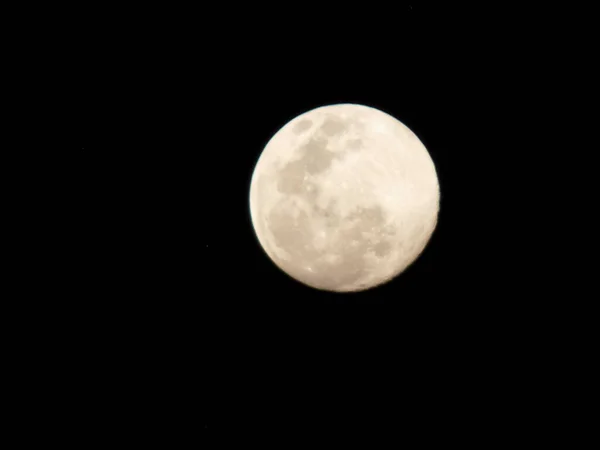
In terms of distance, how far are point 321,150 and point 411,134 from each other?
65 cm

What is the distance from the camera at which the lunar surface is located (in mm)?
2680

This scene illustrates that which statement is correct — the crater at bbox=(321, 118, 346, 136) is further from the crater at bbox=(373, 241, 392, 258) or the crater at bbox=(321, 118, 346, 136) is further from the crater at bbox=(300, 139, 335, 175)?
the crater at bbox=(373, 241, 392, 258)

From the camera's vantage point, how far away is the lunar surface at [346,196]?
2680 mm

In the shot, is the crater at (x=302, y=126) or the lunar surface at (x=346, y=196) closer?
the lunar surface at (x=346, y=196)

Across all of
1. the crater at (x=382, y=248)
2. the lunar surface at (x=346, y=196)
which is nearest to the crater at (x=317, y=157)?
Result: the lunar surface at (x=346, y=196)

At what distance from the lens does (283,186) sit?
279 centimetres

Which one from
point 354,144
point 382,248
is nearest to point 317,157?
point 354,144

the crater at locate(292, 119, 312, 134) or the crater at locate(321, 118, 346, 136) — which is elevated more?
the crater at locate(292, 119, 312, 134)

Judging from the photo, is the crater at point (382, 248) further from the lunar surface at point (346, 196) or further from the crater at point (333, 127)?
the crater at point (333, 127)

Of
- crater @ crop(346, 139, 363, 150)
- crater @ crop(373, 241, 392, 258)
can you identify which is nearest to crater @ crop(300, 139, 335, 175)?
crater @ crop(346, 139, 363, 150)

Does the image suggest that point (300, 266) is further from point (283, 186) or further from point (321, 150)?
point (321, 150)

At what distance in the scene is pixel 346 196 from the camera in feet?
8.73

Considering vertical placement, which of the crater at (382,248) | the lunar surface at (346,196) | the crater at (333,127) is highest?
the crater at (333,127)

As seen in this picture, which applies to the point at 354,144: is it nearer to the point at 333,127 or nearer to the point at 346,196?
the point at 333,127
